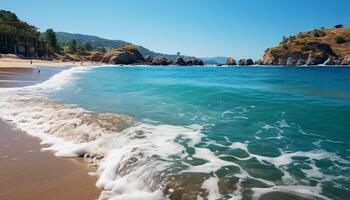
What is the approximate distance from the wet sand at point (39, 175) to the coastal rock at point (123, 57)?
416 ft

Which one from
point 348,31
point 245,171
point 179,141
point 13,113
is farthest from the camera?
point 348,31

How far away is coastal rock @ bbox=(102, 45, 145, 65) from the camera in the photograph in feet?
433

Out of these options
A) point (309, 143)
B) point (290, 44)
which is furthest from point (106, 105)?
point (290, 44)

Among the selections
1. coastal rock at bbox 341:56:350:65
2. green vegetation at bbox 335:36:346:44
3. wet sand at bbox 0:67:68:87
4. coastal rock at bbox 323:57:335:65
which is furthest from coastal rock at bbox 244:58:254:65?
wet sand at bbox 0:67:68:87

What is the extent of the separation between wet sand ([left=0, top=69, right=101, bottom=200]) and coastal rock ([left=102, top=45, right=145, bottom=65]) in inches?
4992

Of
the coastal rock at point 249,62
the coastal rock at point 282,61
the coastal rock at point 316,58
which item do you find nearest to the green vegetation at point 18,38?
the coastal rock at point 249,62

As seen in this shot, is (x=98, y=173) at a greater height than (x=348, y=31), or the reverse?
(x=348, y=31)

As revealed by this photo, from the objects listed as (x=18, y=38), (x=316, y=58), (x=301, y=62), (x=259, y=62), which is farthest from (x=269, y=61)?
(x=18, y=38)

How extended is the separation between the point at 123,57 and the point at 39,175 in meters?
132

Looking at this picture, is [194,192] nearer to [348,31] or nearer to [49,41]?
[49,41]

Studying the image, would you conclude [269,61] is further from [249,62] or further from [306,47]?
A: [306,47]

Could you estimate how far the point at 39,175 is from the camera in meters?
6.46

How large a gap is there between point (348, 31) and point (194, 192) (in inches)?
7516

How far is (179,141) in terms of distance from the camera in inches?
353
